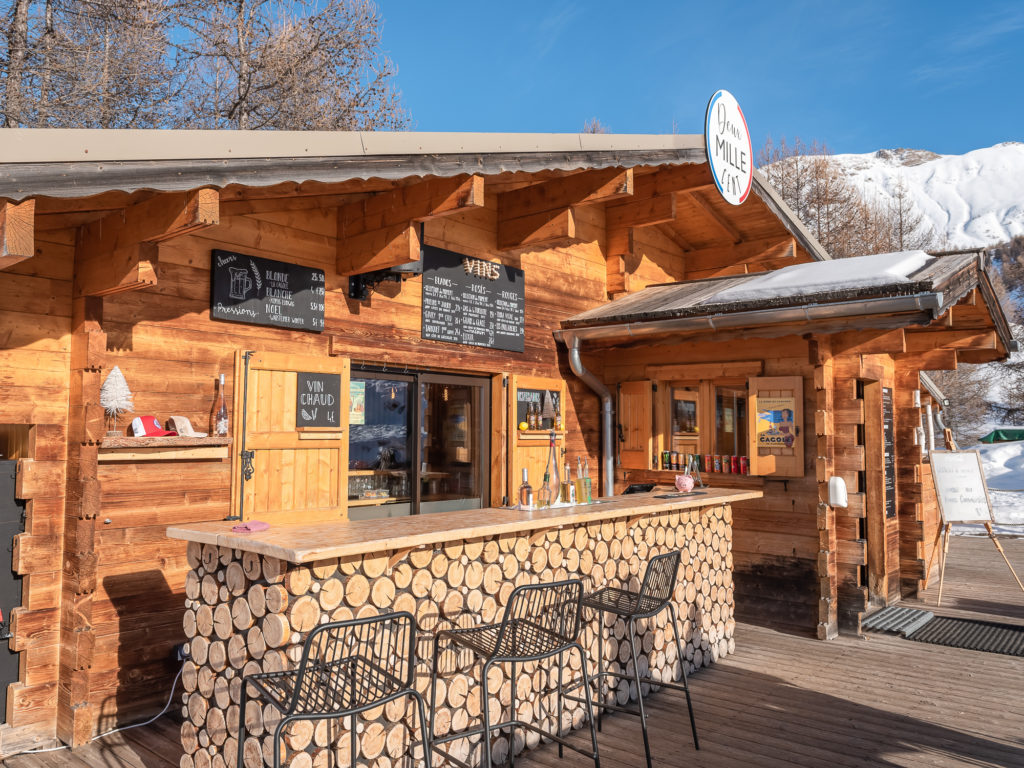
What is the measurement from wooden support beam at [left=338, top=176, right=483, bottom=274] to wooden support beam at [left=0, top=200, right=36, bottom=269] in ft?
7.20

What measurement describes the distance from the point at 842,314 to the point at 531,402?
2.61 meters

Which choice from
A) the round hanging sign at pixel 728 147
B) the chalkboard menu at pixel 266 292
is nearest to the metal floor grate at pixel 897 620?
the round hanging sign at pixel 728 147

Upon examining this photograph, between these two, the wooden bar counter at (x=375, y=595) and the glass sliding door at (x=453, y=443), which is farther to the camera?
the glass sliding door at (x=453, y=443)

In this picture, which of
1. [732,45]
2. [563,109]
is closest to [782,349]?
[563,109]

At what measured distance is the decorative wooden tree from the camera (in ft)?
12.8

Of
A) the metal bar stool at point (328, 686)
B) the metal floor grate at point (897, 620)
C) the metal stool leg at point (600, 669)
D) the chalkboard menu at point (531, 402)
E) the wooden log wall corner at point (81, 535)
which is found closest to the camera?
the metal bar stool at point (328, 686)

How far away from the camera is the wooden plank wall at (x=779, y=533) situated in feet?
20.3

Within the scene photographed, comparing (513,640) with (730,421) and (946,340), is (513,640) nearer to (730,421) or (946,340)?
(730,421)

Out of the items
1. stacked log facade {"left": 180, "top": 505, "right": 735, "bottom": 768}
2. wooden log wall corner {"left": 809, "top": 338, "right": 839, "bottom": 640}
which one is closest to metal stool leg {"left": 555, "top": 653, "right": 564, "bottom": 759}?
stacked log facade {"left": 180, "top": 505, "right": 735, "bottom": 768}

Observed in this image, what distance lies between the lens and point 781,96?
3155cm

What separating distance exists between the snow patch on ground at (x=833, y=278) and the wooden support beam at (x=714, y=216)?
5.23 ft

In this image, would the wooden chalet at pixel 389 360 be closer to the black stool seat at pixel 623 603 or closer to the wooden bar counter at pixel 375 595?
the wooden bar counter at pixel 375 595

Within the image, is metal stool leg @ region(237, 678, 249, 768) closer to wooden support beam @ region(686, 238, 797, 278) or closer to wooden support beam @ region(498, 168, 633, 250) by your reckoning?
wooden support beam @ region(498, 168, 633, 250)

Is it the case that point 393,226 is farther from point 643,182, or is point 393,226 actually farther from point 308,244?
point 643,182
